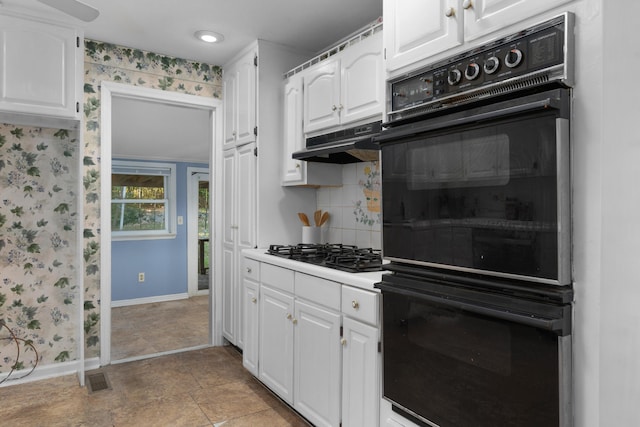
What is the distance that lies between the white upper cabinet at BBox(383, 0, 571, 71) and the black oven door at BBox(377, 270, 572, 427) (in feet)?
2.60

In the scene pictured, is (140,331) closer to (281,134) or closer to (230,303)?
(230,303)

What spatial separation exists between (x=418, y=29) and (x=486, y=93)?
410 millimetres

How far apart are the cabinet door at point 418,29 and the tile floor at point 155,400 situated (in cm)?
194

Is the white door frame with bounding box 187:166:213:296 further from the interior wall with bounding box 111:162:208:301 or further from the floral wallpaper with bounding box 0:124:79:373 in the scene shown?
the floral wallpaper with bounding box 0:124:79:373

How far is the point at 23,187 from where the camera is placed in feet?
9.41

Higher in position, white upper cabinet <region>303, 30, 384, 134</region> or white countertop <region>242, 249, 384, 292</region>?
white upper cabinet <region>303, 30, 384, 134</region>

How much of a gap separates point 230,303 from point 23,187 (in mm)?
1700

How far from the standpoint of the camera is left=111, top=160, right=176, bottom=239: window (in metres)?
5.46

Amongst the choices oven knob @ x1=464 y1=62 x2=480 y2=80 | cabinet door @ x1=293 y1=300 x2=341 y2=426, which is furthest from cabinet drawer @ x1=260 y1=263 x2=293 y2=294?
oven knob @ x1=464 y1=62 x2=480 y2=80

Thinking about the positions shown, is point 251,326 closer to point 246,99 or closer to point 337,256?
point 337,256

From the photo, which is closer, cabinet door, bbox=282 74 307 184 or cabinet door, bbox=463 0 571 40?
cabinet door, bbox=463 0 571 40

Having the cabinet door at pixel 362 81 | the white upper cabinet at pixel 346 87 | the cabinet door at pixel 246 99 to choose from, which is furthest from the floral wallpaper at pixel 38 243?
the cabinet door at pixel 362 81

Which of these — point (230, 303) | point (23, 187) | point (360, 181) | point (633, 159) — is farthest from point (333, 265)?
point (23, 187)

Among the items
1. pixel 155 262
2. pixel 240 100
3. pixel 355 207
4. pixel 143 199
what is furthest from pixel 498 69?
pixel 143 199
